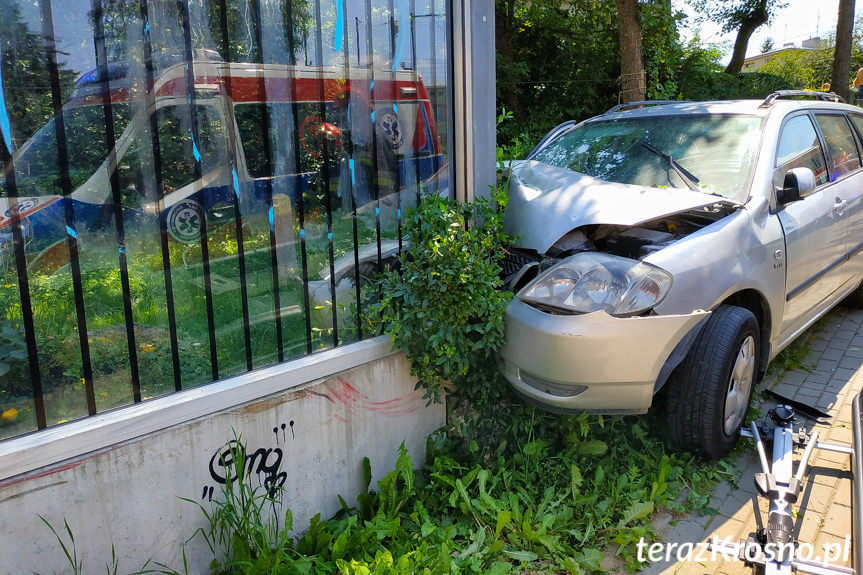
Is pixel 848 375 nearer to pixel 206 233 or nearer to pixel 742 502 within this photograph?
pixel 742 502

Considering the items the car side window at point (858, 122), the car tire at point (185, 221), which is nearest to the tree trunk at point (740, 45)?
the car side window at point (858, 122)

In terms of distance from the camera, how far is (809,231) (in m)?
4.07

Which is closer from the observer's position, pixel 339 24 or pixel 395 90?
pixel 339 24

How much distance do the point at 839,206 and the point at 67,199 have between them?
4628 mm

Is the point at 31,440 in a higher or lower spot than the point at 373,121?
lower

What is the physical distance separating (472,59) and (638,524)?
247cm

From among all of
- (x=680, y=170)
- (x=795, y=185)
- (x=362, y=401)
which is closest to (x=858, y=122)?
(x=795, y=185)

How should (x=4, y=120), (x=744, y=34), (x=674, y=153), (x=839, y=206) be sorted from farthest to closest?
(x=744, y=34) → (x=839, y=206) → (x=674, y=153) → (x=4, y=120)

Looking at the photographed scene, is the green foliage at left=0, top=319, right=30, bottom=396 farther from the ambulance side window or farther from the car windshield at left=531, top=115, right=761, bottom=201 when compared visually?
the car windshield at left=531, top=115, right=761, bottom=201

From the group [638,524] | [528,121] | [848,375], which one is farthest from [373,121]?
[528,121]

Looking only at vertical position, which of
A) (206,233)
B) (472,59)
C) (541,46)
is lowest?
(206,233)

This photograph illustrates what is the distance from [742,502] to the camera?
327 cm

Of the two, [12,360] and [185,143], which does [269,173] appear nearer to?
[185,143]

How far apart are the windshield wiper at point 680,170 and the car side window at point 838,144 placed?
143 cm
